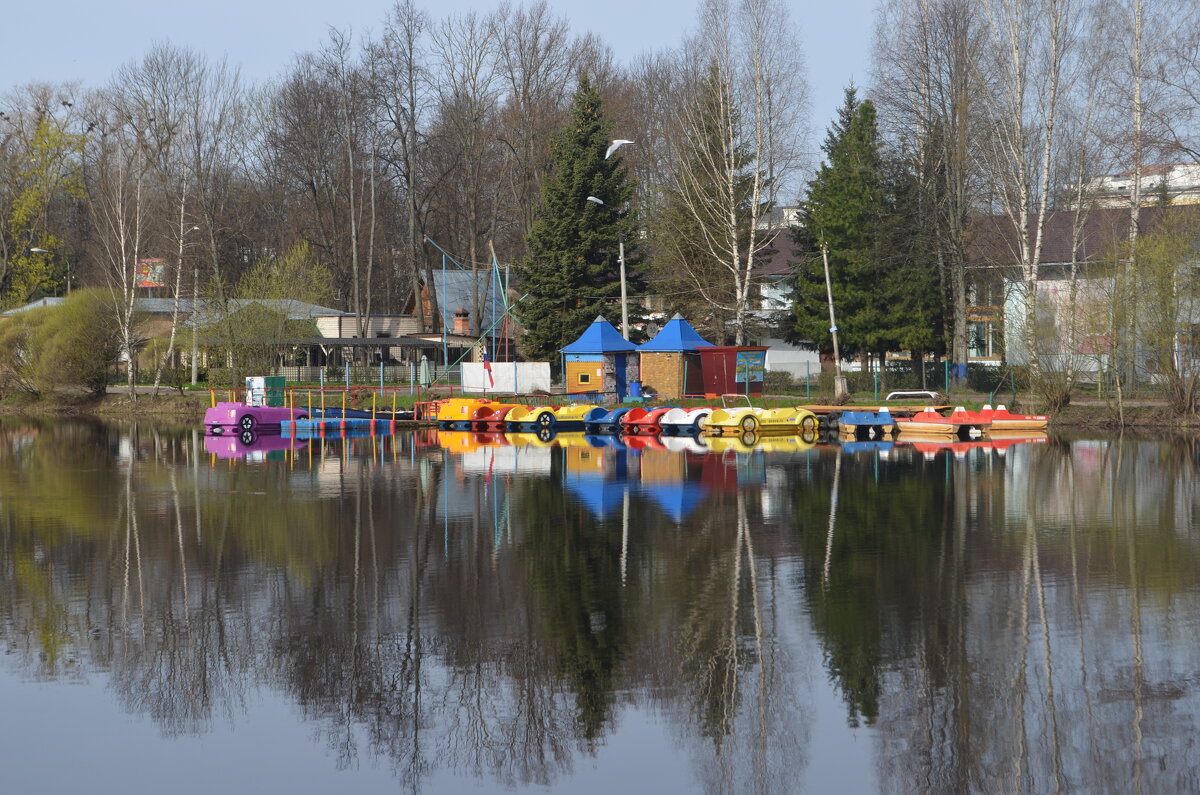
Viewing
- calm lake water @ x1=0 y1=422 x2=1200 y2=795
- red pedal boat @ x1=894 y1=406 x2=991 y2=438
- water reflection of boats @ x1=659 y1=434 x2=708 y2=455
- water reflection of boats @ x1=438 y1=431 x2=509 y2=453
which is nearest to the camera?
calm lake water @ x1=0 y1=422 x2=1200 y2=795

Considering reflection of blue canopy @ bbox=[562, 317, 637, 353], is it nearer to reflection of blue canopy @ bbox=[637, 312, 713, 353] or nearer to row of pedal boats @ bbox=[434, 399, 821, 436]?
reflection of blue canopy @ bbox=[637, 312, 713, 353]

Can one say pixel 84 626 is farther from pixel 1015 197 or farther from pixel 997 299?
pixel 997 299

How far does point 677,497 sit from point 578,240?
33.8 m

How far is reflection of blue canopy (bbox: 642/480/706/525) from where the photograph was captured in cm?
2022

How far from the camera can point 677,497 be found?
22.2 meters

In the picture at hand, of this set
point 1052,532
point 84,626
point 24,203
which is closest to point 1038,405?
point 1052,532

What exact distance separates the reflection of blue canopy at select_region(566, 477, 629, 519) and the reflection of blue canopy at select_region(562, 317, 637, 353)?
23192 millimetres

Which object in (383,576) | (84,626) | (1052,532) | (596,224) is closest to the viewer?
(84,626)

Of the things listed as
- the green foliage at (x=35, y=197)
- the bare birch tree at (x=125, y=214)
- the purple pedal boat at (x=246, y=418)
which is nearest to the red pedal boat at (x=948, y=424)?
the purple pedal boat at (x=246, y=418)

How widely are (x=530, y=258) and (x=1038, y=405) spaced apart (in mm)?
22995

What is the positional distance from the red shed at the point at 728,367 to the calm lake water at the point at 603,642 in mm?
26078

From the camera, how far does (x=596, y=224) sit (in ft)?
179

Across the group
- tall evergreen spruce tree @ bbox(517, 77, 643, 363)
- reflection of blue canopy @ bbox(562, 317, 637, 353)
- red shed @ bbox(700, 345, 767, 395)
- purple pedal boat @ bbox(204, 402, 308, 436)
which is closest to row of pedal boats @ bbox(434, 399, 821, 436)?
reflection of blue canopy @ bbox(562, 317, 637, 353)

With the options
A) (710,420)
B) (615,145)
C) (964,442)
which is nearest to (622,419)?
(710,420)
